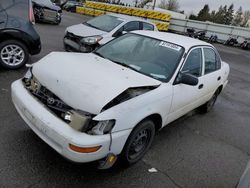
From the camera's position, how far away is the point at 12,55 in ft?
18.5

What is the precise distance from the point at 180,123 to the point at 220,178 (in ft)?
5.19

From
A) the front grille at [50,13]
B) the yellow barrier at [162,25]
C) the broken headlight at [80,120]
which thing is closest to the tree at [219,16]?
the yellow barrier at [162,25]

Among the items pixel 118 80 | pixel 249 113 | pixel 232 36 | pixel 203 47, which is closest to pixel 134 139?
pixel 118 80

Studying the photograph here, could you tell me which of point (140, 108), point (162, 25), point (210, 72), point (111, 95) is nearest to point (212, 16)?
point (162, 25)

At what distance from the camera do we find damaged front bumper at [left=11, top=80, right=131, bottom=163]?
2.45 metres

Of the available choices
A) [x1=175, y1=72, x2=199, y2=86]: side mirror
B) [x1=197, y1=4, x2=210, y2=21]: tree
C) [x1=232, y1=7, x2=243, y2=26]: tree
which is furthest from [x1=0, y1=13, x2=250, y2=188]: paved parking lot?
[x1=232, y1=7, x2=243, y2=26]: tree

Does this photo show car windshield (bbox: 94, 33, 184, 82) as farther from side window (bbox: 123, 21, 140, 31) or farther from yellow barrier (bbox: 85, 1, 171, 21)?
yellow barrier (bbox: 85, 1, 171, 21)

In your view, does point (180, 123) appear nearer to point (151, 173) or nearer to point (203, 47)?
point (203, 47)

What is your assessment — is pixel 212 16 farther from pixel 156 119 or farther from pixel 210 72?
pixel 156 119

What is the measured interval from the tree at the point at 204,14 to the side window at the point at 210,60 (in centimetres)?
6928

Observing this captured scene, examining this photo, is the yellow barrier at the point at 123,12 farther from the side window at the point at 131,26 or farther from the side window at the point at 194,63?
the side window at the point at 194,63

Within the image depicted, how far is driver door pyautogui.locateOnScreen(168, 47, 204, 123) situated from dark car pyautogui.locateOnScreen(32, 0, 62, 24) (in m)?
12.6

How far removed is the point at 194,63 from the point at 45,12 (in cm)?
1280

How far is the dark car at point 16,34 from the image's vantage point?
17.8 feet
